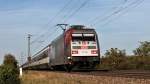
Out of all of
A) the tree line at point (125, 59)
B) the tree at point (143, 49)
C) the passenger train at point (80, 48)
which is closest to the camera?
the passenger train at point (80, 48)

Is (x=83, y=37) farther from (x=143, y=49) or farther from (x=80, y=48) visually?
(x=143, y=49)

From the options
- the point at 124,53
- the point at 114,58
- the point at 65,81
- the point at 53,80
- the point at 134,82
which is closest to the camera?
the point at 134,82

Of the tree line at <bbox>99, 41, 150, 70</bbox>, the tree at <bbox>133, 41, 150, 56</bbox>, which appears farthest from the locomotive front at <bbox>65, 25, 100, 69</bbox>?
the tree at <bbox>133, 41, 150, 56</bbox>

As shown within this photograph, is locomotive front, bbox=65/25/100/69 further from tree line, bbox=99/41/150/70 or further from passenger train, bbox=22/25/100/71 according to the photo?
tree line, bbox=99/41/150/70

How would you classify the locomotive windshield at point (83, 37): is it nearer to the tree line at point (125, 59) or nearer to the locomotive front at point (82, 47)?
the locomotive front at point (82, 47)

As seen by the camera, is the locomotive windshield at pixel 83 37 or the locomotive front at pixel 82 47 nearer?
the locomotive front at pixel 82 47

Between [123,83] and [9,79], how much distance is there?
50418 mm

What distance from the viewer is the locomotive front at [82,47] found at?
33.8 m

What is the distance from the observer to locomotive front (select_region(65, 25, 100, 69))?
1332 inches

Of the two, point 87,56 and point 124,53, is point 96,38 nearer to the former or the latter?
point 87,56

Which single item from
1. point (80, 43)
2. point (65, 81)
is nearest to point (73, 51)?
point (80, 43)

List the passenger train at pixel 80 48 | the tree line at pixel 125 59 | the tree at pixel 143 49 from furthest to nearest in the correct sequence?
the tree at pixel 143 49 → the tree line at pixel 125 59 → the passenger train at pixel 80 48

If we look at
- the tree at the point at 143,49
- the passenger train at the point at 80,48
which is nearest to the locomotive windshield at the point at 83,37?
the passenger train at the point at 80,48

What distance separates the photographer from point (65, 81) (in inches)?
967
